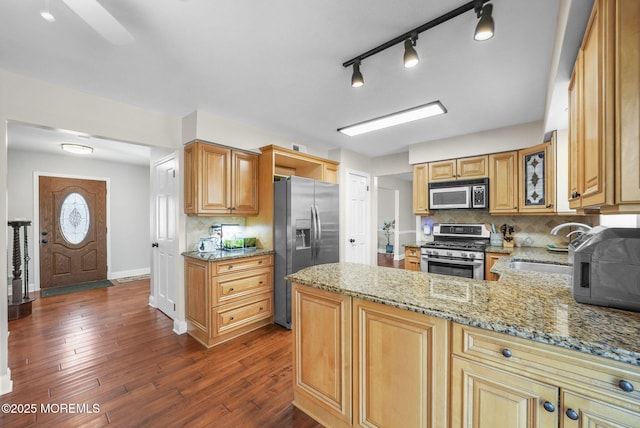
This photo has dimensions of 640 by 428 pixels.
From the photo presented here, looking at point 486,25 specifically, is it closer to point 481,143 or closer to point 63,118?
point 481,143

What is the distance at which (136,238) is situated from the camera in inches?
227

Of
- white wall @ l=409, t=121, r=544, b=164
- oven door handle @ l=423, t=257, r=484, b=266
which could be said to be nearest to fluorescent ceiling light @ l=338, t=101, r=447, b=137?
white wall @ l=409, t=121, r=544, b=164

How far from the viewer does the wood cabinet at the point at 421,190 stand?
4168 millimetres

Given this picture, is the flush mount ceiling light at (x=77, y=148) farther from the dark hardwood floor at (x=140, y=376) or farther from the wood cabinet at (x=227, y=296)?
the wood cabinet at (x=227, y=296)

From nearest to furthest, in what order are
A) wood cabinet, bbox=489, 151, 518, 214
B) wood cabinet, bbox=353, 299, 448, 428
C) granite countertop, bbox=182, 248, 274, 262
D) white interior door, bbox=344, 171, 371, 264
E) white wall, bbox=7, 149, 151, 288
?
wood cabinet, bbox=353, 299, 448, 428 < granite countertop, bbox=182, 248, 274, 262 < wood cabinet, bbox=489, 151, 518, 214 < white wall, bbox=7, 149, 151, 288 < white interior door, bbox=344, 171, 371, 264

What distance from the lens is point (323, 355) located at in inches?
65.4

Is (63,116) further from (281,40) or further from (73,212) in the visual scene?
(73,212)

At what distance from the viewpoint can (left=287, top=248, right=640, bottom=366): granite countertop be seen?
0.92 metres

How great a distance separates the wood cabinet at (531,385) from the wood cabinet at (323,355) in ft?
1.96

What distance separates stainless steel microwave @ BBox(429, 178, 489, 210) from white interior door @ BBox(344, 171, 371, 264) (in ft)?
4.25

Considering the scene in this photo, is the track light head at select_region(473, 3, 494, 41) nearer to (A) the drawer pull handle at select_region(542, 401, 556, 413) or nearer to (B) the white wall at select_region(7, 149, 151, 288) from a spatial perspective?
(A) the drawer pull handle at select_region(542, 401, 556, 413)

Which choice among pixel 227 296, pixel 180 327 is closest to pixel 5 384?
pixel 180 327

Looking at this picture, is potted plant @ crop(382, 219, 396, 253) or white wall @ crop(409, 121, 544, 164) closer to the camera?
white wall @ crop(409, 121, 544, 164)

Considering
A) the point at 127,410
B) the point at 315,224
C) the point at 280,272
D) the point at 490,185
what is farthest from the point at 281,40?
the point at 490,185
